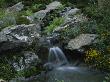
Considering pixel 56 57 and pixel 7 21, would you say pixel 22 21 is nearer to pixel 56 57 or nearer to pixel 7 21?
pixel 7 21

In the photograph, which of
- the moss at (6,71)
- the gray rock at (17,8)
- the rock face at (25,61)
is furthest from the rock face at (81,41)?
the gray rock at (17,8)

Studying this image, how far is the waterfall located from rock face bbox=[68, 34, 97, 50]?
78cm

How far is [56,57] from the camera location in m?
18.6

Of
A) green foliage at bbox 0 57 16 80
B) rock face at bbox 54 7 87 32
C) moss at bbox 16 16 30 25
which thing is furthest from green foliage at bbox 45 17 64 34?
green foliage at bbox 0 57 16 80

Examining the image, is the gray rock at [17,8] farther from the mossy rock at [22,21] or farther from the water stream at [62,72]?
the water stream at [62,72]

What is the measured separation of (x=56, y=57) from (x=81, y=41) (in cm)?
157

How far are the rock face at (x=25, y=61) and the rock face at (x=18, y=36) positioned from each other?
0.50 meters

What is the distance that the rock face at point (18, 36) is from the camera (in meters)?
17.3

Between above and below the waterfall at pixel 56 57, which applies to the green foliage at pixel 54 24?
above

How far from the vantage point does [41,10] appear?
2214 centimetres

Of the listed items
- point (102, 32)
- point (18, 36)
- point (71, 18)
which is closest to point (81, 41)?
point (102, 32)

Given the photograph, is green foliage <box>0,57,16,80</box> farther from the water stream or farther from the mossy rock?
the mossy rock

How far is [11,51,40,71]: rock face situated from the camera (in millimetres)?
17422

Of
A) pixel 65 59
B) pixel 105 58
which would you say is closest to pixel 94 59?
pixel 105 58
